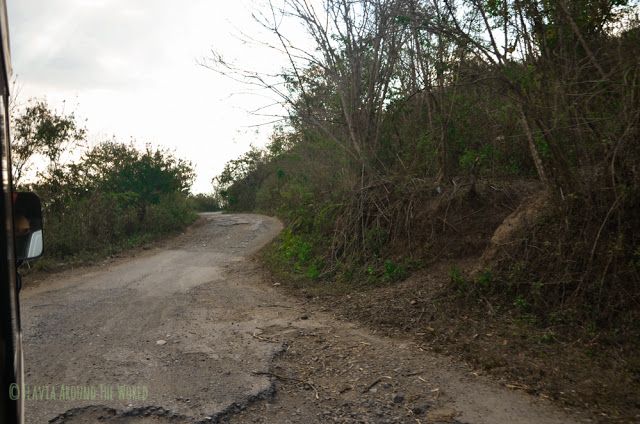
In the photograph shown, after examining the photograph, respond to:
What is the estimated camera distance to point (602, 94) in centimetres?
588

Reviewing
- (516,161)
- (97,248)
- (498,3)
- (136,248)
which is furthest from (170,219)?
(498,3)

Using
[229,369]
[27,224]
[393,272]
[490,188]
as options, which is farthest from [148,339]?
[490,188]

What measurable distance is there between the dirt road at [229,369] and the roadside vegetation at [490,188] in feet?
2.17

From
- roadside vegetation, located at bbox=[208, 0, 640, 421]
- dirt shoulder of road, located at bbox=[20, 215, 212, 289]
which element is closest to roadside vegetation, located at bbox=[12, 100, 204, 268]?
dirt shoulder of road, located at bbox=[20, 215, 212, 289]

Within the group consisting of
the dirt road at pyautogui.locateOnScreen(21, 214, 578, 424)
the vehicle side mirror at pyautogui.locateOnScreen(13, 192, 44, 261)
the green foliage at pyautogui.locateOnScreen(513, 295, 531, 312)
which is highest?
the vehicle side mirror at pyautogui.locateOnScreen(13, 192, 44, 261)

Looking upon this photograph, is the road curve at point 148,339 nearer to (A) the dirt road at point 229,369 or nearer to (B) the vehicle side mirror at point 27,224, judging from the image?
(A) the dirt road at point 229,369

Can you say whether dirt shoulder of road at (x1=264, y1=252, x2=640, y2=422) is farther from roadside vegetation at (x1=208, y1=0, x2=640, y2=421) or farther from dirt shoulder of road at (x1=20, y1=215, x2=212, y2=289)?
dirt shoulder of road at (x1=20, y1=215, x2=212, y2=289)

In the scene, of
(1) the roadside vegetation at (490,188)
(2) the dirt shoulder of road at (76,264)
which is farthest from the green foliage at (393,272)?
(2) the dirt shoulder of road at (76,264)

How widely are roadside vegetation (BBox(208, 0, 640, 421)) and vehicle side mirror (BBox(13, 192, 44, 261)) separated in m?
4.14

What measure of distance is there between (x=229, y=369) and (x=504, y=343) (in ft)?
9.95

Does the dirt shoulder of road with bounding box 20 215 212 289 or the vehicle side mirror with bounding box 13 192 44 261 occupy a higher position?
the vehicle side mirror with bounding box 13 192 44 261

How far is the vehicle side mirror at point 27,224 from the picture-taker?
2.25 m

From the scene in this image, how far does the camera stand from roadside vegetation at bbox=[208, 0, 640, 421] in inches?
212

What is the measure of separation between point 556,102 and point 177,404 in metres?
5.72
